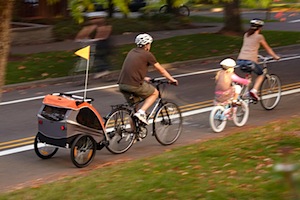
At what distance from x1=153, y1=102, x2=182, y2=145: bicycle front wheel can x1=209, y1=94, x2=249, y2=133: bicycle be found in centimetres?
72

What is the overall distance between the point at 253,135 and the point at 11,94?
7663 millimetres

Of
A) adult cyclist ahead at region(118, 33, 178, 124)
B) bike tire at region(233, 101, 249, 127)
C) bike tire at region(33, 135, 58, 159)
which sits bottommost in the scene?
bike tire at region(233, 101, 249, 127)

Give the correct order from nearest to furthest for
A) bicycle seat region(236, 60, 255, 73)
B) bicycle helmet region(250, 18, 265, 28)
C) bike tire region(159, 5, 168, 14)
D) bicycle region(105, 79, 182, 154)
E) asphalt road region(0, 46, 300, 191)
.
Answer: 1. asphalt road region(0, 46, 300, 191)
2. bicycle region(105, 79, 182, 154)
3. bicycle helmet region(250, 18, 265, 28)
4. bicycle seat region(236, 60, 255, 73)
5. bike tire region(159, 5, 168, 14)

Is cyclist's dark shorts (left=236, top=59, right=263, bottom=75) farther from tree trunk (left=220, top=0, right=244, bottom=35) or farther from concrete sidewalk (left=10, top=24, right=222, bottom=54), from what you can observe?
tree trunk (left=220, top=0, right=244, bottom=35)

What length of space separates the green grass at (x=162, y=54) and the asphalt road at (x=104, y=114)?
761 millimetres

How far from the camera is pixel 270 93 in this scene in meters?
13.0

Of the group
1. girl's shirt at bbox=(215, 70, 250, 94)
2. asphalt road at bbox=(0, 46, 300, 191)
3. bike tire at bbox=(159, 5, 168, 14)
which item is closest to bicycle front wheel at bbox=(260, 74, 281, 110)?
asphalt road at bbox=(0, 46, 300, 191)

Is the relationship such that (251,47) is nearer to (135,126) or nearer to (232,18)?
(135,126)

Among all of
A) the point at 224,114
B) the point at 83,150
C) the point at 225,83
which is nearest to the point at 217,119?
the point at 224,114

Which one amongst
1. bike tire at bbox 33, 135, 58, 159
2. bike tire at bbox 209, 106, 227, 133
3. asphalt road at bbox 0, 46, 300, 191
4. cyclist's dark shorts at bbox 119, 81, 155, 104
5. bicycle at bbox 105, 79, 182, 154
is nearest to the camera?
asphalt road at bbox 0, 46, 300, 191

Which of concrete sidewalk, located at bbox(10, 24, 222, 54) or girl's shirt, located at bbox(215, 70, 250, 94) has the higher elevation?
girl's shirt, located at bbox(215, 70, 250, 94)

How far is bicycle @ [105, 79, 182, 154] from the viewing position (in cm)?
959

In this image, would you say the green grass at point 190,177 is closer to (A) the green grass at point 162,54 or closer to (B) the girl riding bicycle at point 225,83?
(B) the girl riding bicycle at point 225,83

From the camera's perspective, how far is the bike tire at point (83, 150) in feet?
29.0
